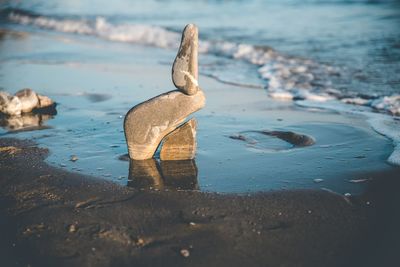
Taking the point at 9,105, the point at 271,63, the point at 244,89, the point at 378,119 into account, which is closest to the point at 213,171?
the point at 378,119

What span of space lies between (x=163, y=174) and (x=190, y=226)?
889 mm

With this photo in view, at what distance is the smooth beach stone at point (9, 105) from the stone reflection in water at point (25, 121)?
62mm

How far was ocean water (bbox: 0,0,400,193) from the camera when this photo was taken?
363 centimetres

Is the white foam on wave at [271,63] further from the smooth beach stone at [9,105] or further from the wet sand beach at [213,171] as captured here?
the smooth beach stone at [9,105]

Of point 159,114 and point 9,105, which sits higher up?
point 159,114

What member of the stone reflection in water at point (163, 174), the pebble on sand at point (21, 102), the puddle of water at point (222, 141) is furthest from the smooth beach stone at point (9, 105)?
the stone reflection in water at point (163, 174)

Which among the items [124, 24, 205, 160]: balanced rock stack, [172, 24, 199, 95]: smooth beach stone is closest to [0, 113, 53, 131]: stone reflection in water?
[124, 24, 205, 160]: balanced rock stack

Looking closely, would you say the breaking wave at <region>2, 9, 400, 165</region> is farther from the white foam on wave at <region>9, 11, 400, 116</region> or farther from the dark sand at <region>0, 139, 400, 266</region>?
the dark sand at <region>0, 139, 400, 266</region>

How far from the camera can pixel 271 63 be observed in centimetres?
922

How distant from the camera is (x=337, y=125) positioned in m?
4.80

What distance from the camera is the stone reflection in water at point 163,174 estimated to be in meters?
3.23

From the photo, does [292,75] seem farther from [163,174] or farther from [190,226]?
[190,226]

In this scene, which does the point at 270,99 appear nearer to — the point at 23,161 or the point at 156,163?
the point at 156,163

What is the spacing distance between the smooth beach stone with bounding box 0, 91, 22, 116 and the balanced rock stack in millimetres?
2356
